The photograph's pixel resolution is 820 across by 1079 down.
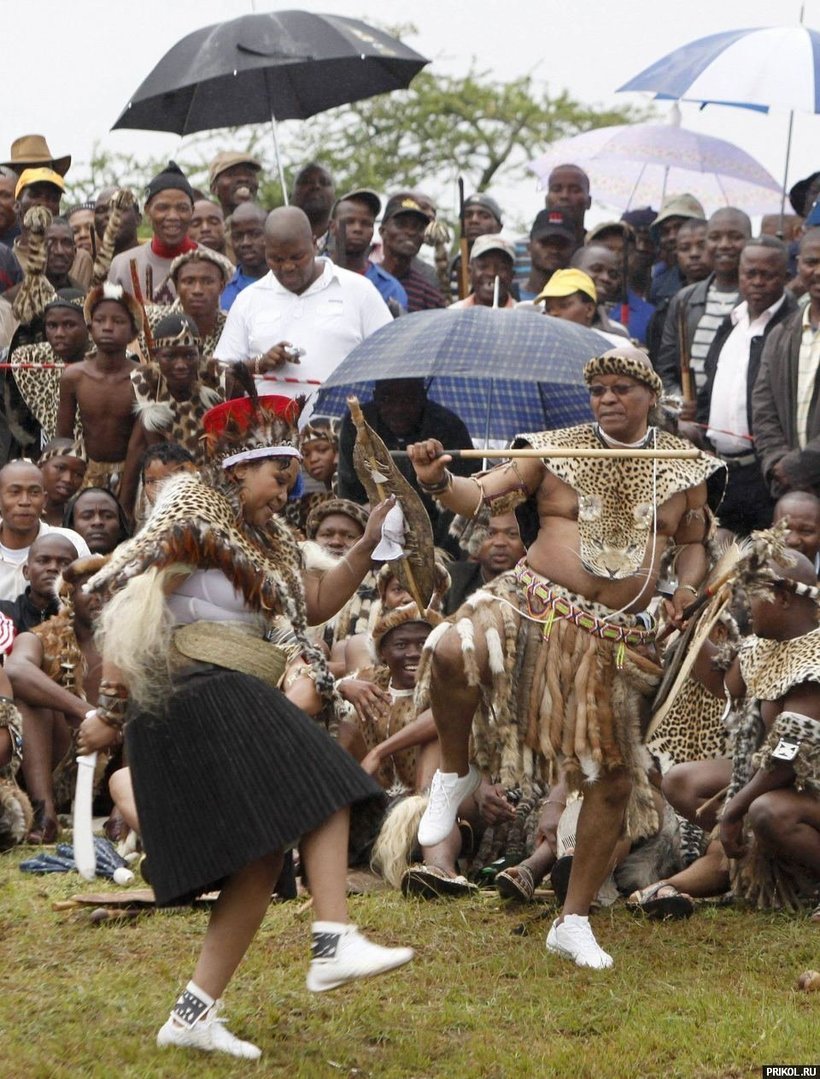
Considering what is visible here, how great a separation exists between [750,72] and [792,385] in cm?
275

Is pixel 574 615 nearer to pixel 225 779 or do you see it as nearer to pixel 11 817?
pixel 225 779

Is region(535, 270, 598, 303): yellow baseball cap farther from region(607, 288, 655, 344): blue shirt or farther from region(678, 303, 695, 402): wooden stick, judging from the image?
region(607, 288, 655, 344): blue shirt

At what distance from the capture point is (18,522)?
10789 mm

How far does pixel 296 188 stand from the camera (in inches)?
538

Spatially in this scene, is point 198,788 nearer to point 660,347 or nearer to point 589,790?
point 589,790

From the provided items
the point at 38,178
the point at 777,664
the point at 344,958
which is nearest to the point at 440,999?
the point at 344,958

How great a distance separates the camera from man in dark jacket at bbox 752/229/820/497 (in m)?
10.5

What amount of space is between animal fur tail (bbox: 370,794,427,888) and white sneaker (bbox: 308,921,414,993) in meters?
2.50

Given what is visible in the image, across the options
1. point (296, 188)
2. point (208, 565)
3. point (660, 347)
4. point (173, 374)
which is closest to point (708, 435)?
point (660, 347)

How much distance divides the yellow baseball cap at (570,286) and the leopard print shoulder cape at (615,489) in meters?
4.07

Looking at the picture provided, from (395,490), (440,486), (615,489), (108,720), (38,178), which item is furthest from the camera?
(38,178)

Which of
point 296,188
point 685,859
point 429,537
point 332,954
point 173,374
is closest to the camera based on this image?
point 332,954

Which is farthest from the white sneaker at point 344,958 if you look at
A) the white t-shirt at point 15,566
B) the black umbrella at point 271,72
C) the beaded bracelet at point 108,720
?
the black umbrella at point 271,72

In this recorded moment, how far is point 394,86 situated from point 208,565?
24.8 ft
